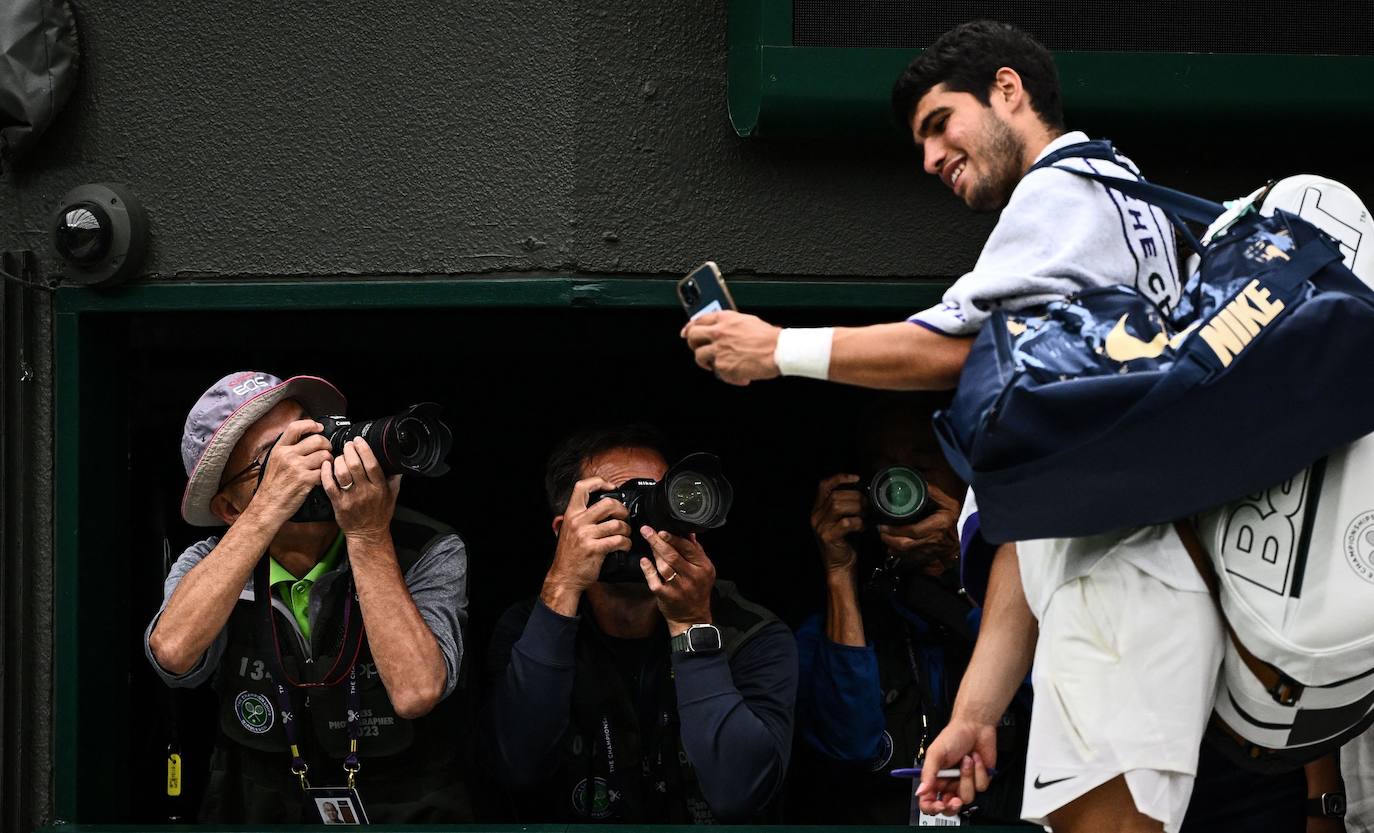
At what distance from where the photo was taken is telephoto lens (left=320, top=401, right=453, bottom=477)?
11.0 ft

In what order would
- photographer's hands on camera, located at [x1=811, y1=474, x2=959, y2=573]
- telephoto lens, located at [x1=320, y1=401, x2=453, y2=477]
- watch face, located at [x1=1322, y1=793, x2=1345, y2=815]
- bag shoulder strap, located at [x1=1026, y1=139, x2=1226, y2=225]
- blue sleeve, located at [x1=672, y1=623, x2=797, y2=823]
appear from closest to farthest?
bag shoulder strap, located at [x1=1026, y1=139, x2=1226, y2=225] → watch face, located at [x1=1322, y1=793, x2=1345, y2=815] → telephoto lens, located at [x1=320, y1=401, x2=453, y2=477] → blue sleeve, located at [x1=672, y1=623, x2=797, y2=823] → photographer's hands on camera, located at [x1=811, y1=474, x2=959, y2=573]

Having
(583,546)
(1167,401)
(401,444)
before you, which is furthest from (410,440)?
(1167,401)

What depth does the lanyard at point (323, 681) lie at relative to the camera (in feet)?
11.7

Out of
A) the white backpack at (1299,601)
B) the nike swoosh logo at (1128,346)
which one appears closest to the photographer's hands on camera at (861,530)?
the white backpack at (1299,601)

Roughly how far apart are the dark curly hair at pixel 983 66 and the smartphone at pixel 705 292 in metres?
0.48

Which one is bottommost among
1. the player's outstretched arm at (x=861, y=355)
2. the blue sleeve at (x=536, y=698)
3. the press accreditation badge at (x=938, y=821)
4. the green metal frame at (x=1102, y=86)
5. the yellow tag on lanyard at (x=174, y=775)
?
the press accreditation badge at (x=938, y=821)

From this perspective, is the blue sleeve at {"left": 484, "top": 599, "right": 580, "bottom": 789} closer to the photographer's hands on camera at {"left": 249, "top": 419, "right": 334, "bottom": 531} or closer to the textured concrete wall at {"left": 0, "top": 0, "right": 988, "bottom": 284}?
the photographer's hands on camera at {"left": 249, "top": 419, "right": 334, "bottom": 531}

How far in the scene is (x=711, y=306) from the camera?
273 centimetres

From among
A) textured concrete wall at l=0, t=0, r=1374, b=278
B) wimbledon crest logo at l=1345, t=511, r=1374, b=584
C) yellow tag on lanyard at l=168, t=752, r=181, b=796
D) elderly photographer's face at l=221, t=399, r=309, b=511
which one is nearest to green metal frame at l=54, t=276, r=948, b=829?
textured concrete wall at l=0, t=0, r=1374, b=278

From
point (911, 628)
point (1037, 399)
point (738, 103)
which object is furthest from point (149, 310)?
point (1037, 399)

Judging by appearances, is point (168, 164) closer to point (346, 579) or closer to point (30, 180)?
point (30, 180)

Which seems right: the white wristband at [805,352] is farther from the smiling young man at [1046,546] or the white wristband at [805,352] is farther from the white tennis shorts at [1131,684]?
the white tennis shorts at [1131,684]

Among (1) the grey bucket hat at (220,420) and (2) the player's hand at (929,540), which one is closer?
(1) the grey bucket hat at (220,420)

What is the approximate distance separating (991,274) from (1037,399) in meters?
0.24
